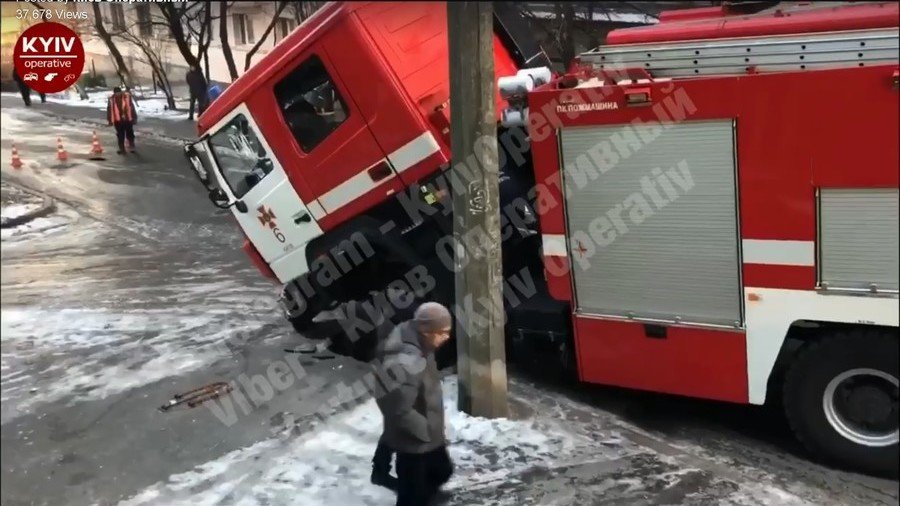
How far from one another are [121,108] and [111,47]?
1180mm

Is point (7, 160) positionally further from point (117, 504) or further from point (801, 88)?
point (801, 88)

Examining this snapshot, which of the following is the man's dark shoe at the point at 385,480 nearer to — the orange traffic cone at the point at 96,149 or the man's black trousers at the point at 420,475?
the man's black trousers at the point at 420,475

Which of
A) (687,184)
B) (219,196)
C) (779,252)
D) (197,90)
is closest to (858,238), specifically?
(779,252)

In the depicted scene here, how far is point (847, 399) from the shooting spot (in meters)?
4.03

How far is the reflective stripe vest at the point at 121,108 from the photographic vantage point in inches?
193

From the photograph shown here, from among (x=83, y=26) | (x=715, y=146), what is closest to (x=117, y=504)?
(x=83, y=26)

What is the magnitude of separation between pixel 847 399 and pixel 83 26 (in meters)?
4.22

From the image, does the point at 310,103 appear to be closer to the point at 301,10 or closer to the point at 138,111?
the point at 301,10

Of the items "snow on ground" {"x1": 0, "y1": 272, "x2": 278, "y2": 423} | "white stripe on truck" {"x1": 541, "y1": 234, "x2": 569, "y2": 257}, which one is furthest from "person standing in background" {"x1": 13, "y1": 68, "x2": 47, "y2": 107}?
"white stripe on truck" {"x1": 541, "y1": 234, "x2": 569, "y2": 257}

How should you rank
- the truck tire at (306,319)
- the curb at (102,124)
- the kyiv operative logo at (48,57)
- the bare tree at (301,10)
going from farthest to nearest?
the truck tire at (306,319), the bare tree at (301,10), the curb at (102,124), the kyiv operative logo at (48,57)

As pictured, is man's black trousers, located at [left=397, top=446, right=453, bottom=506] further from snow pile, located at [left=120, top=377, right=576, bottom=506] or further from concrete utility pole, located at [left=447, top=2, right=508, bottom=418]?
concrete utility pole, located at [left=447, top=2, right=508, bottom=418]

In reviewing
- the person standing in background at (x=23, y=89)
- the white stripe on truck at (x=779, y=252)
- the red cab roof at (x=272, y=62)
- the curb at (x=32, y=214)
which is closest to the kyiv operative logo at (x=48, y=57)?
the person standing in background at (x=23, y=89)

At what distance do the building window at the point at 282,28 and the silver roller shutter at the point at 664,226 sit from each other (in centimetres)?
247

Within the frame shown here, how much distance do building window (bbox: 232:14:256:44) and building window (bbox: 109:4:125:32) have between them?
1187 millimetres
